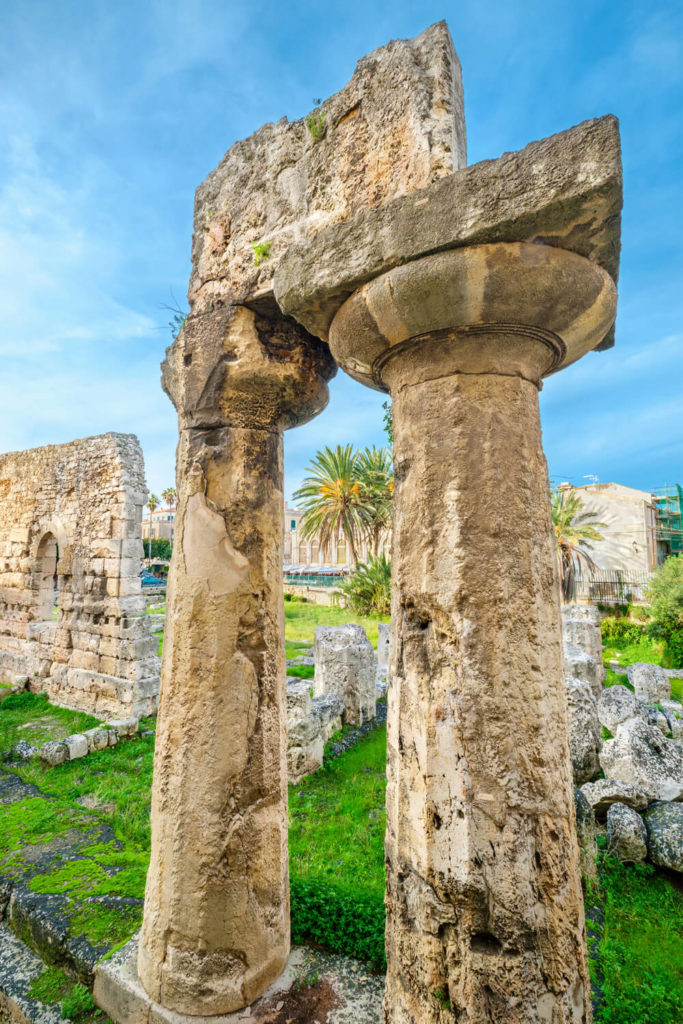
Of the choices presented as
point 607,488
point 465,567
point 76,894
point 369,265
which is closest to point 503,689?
point 465,567

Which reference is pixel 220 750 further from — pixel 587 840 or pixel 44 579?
pixel 44 579

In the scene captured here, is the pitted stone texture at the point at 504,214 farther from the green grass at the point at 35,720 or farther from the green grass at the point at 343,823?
the green grass at the point at 35,720

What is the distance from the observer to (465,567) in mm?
1726

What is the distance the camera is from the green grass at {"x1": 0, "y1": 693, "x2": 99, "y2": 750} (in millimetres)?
7523

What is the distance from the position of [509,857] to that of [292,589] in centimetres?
2437

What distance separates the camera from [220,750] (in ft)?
7.88

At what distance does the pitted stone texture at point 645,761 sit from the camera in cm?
535

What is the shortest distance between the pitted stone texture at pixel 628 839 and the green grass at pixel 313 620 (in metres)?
10.3

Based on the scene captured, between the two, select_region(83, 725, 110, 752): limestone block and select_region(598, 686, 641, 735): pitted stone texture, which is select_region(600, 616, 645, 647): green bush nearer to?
select_region(598, 686, 641, 735): pitted stone texture

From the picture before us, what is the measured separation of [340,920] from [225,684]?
5.81ft

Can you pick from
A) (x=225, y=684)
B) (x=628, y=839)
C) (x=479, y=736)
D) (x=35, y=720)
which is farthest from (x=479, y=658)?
(x=35, y=720)

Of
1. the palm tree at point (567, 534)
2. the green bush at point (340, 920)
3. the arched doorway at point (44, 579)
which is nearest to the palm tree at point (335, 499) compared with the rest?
the palm tree at point (567, 534)

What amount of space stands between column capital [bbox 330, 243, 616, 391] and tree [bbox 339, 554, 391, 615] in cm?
1775

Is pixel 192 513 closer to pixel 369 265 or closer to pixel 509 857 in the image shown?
pixel 369 265
